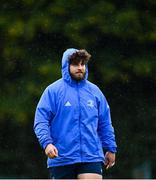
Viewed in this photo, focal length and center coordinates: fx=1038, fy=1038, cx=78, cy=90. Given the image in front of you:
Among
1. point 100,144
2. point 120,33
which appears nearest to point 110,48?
Result: point 120,33

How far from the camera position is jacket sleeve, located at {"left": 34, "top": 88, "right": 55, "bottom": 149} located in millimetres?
8984

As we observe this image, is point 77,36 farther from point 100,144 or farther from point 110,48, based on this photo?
point 100,144

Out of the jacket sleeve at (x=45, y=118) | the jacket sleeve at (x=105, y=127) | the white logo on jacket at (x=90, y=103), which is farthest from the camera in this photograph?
the jacket sleeve at (x=105, y=127)

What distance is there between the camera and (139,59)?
17281 mm

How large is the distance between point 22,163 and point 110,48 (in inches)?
111

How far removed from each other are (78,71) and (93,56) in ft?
26.3

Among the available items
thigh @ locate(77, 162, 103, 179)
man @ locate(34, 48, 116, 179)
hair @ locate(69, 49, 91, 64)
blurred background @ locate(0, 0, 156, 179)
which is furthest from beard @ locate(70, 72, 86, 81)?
blurred background @ locate(0, 0, 156, 179)

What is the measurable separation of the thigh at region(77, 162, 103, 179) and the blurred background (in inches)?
292

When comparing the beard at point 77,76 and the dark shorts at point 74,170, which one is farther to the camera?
the beard at point 77,76

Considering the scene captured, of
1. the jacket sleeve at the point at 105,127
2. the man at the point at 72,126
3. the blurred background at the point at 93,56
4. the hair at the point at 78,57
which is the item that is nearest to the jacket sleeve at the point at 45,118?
the man at the point at 72,126

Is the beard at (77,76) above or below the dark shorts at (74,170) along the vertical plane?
above

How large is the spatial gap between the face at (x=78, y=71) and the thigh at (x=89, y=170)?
765 millimetres

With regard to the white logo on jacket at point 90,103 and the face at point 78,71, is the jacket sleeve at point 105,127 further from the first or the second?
the face at point 78,71

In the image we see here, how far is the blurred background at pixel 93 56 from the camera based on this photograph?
1680cm
